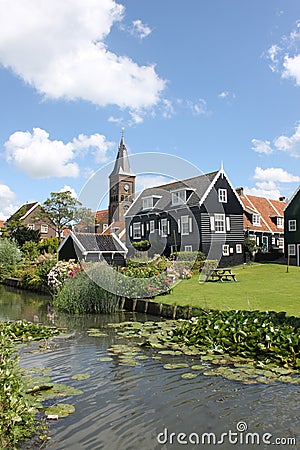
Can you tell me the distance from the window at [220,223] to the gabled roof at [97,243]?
10445 millimetres

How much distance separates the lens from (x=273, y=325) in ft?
25.2

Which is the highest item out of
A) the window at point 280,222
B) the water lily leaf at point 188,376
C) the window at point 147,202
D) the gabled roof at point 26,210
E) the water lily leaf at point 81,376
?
the gabled roof at point 26,210

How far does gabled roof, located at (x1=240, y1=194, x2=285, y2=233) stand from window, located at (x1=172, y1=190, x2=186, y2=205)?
26.4 ft

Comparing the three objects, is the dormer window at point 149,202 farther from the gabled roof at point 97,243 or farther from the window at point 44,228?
the window at point 44,228

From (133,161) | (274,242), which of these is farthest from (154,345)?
(274,242)

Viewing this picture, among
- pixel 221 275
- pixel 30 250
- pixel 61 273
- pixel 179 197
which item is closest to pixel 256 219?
pixel 179 197

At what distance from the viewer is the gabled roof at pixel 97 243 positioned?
72.2ft

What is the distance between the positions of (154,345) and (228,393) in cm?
278

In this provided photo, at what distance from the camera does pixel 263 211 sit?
1558 inches

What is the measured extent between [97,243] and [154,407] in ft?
56.9

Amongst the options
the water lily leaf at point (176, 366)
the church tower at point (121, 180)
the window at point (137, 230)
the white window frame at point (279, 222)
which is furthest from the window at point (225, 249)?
the water lily leaf at point (176, 366)

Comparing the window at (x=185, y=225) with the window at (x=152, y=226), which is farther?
the window at (x=152, y=226)

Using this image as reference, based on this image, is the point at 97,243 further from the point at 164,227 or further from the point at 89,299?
the point at 164,227

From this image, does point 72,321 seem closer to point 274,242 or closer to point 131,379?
point 131,379
